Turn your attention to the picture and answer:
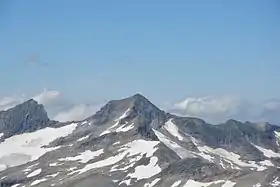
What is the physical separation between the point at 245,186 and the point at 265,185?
19.5 feet

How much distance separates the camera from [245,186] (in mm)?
199125

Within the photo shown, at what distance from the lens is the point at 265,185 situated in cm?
19625
